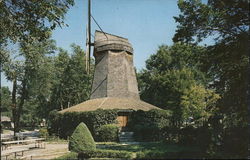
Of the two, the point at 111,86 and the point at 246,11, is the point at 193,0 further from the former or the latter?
the point at 111,86

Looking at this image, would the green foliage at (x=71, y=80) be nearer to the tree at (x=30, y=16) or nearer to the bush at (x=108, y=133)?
the bush at (x=108, y=133)

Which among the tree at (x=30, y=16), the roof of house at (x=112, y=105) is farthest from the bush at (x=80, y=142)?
the roof of house at (x=112, y=105)

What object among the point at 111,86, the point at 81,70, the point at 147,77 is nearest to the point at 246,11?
the point at 111,86

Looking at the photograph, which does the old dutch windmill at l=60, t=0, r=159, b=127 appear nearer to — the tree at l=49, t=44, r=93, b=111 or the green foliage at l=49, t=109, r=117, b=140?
the green foliage at l=49, t=109, r=117, b=140

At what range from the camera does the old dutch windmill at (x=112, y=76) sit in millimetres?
30202

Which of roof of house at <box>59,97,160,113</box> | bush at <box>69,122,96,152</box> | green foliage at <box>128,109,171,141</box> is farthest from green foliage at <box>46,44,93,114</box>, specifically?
bush at <box>69,122,96,152</box>

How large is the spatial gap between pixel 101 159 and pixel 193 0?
404 inches

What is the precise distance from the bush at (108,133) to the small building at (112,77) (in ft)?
12.3

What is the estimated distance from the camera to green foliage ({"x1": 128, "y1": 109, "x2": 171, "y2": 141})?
79.0 ft

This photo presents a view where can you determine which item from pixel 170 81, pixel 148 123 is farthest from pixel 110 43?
pixel 148 123

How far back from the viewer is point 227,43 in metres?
14.2

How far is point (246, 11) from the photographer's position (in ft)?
41.8

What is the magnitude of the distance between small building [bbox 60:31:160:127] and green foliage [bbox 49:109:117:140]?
1.01 meters

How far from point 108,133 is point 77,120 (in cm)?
531
